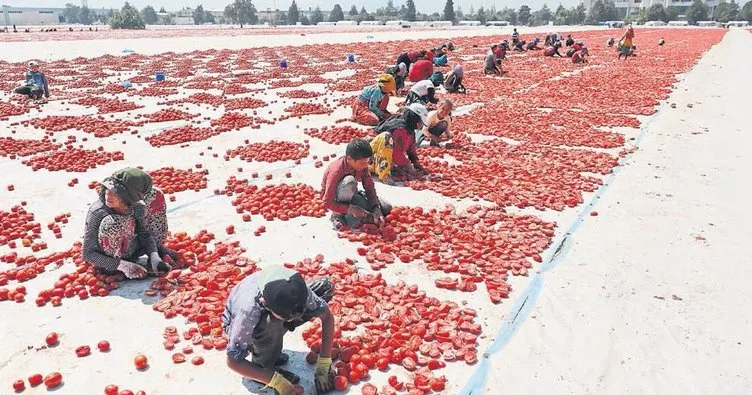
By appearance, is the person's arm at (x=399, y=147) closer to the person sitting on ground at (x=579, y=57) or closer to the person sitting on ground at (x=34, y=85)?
the person sitting on ground at (x=34, y=85)

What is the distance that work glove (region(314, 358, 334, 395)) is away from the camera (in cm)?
396

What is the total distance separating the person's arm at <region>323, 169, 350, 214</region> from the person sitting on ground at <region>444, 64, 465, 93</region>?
12193 mm

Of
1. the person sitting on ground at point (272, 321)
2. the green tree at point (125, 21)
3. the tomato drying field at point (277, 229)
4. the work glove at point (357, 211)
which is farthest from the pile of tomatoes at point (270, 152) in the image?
the green tree at point (125, 21)

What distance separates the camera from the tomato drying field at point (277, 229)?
4418mm

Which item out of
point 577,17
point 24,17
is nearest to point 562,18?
point 577,17

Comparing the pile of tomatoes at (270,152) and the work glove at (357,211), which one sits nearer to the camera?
the work glove at (357,211)

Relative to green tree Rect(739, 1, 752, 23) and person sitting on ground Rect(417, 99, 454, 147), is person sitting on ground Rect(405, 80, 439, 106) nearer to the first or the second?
person sitting on ground Rect(417, 99, 454, 147)

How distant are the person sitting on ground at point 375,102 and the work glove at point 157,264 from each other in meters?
8.24

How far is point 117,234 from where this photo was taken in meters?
5.21

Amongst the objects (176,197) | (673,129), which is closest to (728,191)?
(673,129)

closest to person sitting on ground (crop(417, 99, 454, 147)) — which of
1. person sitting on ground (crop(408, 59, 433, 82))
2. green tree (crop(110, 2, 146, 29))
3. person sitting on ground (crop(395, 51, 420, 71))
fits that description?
person sitting on ground (crop(408, 59, 433, 82))

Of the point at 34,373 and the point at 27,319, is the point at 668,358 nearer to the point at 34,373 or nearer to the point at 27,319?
the point at 34,373

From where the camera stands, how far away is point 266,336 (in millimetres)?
3820

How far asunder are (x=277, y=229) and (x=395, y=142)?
2902 mm
